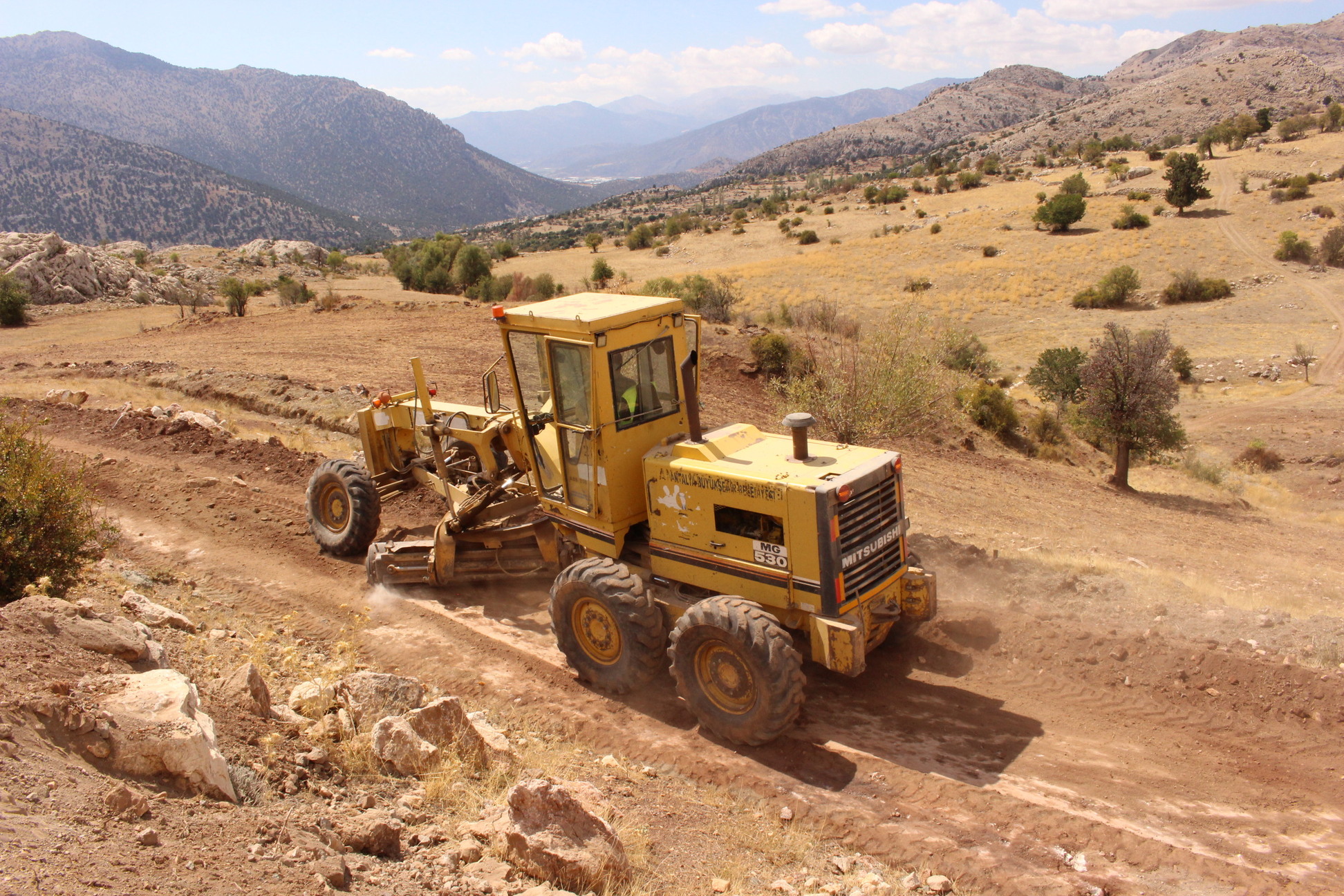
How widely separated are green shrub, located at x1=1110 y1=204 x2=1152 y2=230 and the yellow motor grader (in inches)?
2079

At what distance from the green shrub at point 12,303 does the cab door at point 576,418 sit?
107 feet

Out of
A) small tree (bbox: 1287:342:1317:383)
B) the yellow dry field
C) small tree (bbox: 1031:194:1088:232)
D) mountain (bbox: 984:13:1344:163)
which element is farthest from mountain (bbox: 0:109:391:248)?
small tree (bbox: 1287:342:1317:383)

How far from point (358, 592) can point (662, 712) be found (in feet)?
14.0

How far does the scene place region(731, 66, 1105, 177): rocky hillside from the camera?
149500 mm

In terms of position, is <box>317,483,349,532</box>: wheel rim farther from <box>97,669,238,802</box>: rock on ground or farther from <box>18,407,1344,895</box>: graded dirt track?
<box>97,669,238,802</box>: rock on ground

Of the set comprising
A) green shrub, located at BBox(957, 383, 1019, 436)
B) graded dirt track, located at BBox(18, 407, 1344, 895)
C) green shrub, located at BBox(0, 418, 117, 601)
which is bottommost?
green shrub, located at BBox(957, 383, 1019, 436)

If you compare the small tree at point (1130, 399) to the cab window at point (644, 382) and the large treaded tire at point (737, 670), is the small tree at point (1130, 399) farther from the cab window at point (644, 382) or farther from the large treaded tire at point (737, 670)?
the large treaded tire at point (737, 670)

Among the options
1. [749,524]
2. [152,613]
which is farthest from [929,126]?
[152,613]

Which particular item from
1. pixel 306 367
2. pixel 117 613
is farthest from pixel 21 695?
pixel 306 367

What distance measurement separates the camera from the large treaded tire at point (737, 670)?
21.2 feet

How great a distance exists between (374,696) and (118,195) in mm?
115527

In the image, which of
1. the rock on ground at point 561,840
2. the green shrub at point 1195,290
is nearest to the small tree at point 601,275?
the green shrub at point 1195,290

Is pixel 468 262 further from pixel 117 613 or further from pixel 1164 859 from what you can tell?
pixel 1164 859

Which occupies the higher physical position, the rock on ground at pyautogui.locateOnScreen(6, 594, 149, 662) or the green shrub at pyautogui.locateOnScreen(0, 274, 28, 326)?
the green shrub at pyautogui.locateOnScreen(0, 274, 28, 326)
